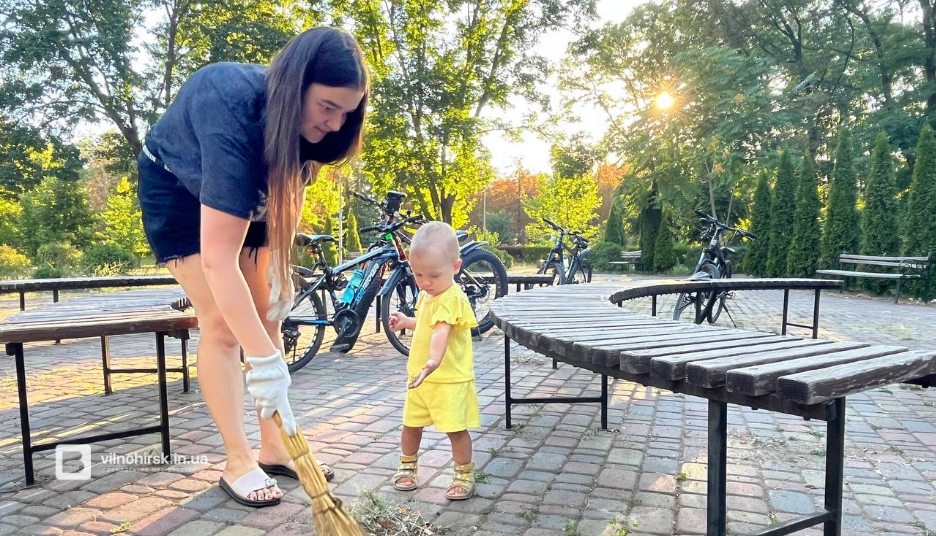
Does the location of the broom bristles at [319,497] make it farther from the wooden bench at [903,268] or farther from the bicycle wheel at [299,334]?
the wooden bench at [903,268]

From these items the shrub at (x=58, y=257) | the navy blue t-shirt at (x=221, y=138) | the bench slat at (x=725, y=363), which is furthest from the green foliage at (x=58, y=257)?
the bench slat at (x=725, y=363)

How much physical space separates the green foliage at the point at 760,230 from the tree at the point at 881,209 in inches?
131

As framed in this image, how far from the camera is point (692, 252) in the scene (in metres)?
20.5

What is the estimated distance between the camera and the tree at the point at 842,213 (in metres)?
12.4

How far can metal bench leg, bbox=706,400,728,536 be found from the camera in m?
1.59

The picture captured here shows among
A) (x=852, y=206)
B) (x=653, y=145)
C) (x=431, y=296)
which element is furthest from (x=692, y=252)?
(x=431, y=296)

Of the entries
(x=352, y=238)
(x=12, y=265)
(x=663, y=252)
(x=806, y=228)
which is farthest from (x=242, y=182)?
(x=352, y=238)

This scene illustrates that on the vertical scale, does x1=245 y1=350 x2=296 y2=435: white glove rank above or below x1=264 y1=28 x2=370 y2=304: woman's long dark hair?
below

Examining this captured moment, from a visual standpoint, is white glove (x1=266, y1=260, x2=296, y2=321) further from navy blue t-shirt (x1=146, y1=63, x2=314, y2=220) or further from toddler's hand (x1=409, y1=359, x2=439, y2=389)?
toddler's hand (x1=409, y1=359, x2=439, y2=389)

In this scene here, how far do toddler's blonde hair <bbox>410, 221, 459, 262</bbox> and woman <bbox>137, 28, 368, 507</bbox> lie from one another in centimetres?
41

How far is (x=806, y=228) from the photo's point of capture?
1338cm

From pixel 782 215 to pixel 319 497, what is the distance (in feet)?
48.9

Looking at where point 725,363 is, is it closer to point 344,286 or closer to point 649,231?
point 344,286

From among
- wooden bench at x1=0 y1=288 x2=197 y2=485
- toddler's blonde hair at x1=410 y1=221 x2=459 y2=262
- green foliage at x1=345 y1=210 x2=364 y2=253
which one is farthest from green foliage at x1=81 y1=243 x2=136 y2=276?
toddler's blonde hair at x1=410 y1=221 x2=459 y2=262
